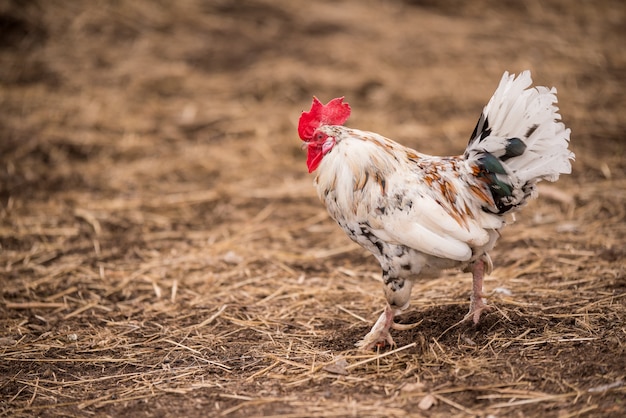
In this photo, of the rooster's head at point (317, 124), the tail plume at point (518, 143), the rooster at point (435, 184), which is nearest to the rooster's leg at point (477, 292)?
the rooster at point (435, 184)

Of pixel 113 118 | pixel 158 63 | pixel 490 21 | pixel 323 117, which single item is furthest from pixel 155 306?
pixel 490 21

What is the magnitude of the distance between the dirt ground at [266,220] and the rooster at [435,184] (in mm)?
529

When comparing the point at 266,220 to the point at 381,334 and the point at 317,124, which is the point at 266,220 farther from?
the point at 381,334

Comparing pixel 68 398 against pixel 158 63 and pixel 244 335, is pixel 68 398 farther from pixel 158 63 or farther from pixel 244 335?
pixel 158 63

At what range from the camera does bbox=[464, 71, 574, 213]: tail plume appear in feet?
11.5

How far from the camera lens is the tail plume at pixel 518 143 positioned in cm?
350

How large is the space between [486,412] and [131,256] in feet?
11.1

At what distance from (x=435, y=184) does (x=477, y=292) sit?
0.74 meters

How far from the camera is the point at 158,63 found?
9.51 m

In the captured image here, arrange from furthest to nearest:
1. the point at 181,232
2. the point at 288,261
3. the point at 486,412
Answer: the point at 181,232 < the point at 288,261 < the point at 486,412

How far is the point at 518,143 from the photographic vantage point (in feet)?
11.7

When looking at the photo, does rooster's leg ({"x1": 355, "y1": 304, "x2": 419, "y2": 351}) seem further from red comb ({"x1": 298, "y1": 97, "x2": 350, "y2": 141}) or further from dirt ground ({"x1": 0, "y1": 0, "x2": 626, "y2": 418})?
red comb ({"x1": 298, "y1": 97, "x2": 350, "y2": 141})

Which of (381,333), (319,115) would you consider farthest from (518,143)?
(381,333)

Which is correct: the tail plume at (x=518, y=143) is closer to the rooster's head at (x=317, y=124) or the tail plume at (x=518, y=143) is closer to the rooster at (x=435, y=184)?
the rooster at (x=435, y=184)
